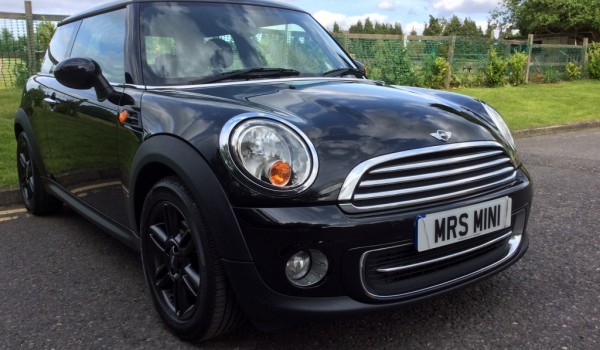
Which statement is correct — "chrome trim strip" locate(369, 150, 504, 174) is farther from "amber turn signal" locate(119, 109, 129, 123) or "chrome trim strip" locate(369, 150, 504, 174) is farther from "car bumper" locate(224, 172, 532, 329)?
"amber turn signal" locate(119, 109, 129, 123)

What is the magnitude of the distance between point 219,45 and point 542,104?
Result: 37.2ft

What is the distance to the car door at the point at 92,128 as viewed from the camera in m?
2.84

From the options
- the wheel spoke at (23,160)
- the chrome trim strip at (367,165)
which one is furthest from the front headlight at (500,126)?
the wheel spoke at (23,160)

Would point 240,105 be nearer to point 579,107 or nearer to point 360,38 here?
point 360,38

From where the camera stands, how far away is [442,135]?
7.32 feet

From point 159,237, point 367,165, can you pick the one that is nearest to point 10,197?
point 159,237

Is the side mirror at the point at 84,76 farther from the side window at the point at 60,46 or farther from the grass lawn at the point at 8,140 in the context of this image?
the grass lawn at the point at 8,140

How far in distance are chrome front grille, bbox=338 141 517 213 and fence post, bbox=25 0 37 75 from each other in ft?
30.1

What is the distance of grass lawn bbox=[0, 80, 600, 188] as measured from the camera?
598 cm

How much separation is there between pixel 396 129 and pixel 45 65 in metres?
3.22

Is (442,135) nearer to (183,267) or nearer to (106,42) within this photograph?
(183,267)

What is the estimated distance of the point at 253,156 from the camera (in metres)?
2.00

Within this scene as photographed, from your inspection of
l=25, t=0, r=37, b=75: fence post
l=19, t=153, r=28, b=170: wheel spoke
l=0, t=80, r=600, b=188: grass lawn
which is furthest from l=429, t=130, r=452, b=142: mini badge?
l=25, t=0, r=37, b=75: fence post

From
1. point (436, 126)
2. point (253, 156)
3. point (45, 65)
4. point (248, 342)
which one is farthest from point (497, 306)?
point (45, 65)
